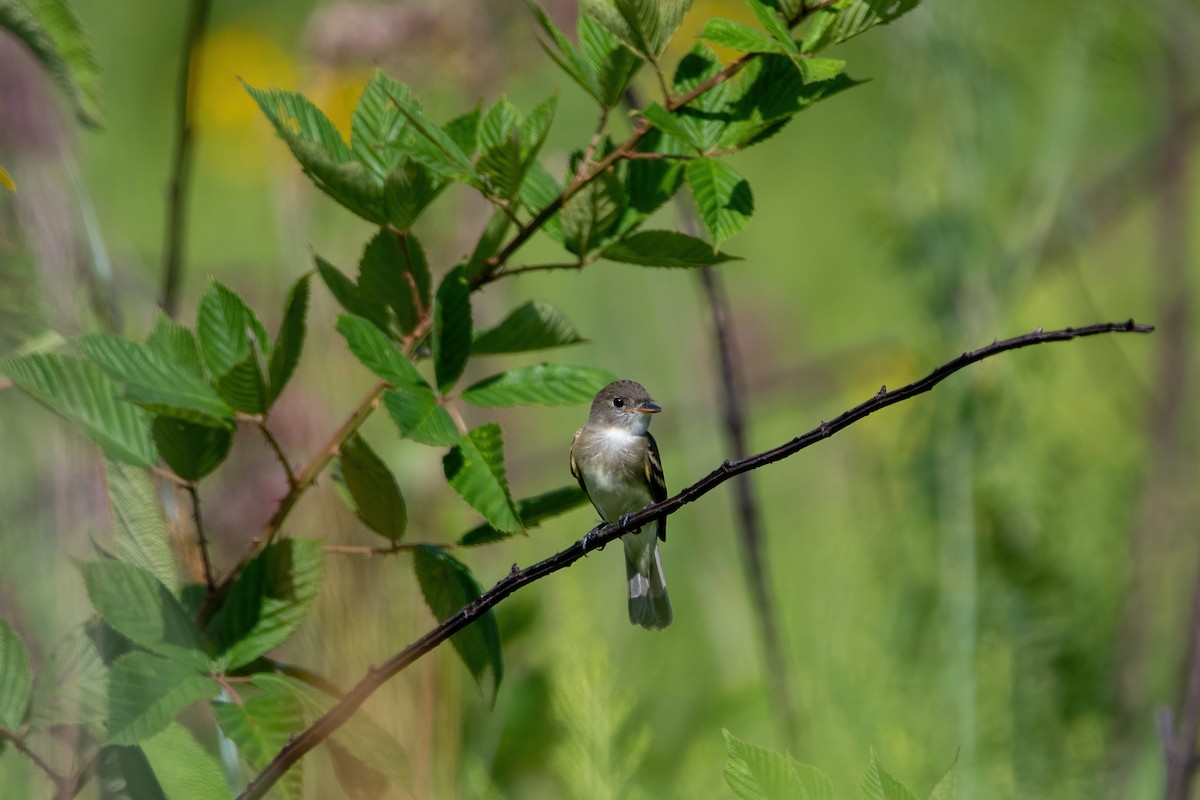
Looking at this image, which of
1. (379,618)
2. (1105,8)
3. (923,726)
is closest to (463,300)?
(379,618)

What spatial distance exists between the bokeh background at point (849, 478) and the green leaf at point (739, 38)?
2.97 ft

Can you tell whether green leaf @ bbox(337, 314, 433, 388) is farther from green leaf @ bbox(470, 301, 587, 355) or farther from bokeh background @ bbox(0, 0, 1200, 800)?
bokeh background @ bbox(0, 0, 1200, 800)

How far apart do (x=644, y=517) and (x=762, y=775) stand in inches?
10.5

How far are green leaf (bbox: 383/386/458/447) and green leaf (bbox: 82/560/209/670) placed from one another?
309 millimetres

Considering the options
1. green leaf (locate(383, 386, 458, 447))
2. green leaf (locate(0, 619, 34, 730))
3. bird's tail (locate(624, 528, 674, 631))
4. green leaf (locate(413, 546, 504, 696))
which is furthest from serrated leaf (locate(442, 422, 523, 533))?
bird's tail (locate(624, 528, 674, 631))

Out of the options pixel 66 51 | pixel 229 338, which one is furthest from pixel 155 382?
pixel 66 51

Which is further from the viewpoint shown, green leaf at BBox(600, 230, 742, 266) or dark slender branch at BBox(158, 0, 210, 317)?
dark slender branch at BBox(158, 0, 210, 317)

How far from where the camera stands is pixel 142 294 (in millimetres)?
2727

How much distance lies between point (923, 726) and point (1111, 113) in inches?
91.0

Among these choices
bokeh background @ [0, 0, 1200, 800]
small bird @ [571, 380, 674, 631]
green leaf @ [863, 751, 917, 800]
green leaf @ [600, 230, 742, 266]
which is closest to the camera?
green leaf @ [863, 751, 917, 800]

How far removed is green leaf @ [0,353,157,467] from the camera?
1.23 meters

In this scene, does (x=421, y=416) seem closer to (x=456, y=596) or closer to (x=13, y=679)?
(x=456, y=596)

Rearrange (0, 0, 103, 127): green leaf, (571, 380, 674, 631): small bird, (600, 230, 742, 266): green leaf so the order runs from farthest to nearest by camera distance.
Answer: (571, 380, 674, 631): small bird → (0, 0, 103, 127): green leaf → (600, 230, 742, 266): green leaf

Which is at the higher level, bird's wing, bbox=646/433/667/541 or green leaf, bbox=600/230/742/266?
bird's wing, bbox=646/433/667/541
